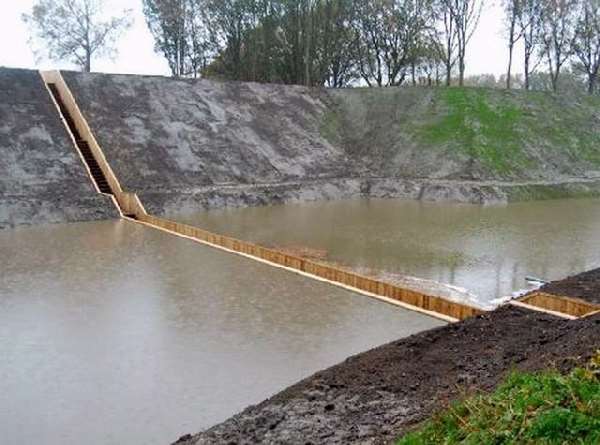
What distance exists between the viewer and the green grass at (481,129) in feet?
90.2

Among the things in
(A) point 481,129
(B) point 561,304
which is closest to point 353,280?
(B) point 561,304

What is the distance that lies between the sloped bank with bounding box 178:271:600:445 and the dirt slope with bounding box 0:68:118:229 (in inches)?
555

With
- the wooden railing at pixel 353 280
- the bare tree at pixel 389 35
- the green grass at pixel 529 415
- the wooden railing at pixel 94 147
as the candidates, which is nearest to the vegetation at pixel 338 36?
the bare tree at pixel 389 35

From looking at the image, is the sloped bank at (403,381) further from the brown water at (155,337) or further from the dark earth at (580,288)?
the dark earth at (580,288)

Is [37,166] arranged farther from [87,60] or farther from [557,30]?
[557,30]

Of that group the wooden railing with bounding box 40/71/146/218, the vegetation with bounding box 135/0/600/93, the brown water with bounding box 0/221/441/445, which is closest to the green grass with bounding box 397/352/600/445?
the brown water with bounding box 0/221/441/445

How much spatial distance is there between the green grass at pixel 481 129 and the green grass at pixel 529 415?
23.4m

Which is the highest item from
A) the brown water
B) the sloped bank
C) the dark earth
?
the dark earth

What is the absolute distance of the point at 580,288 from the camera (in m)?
9.28

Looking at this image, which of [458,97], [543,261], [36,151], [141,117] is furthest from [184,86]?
[543,261]

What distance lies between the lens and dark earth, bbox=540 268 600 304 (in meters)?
8.83

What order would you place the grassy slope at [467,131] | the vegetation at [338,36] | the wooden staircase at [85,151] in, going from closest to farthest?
the wooden staircase at [85,151] < the grassy slope at [467,131] < the vegetation at [338,36]

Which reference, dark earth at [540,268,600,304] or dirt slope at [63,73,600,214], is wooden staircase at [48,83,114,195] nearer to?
dirt slope at [63,73,600,214]

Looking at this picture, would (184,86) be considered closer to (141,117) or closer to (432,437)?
(141,117)
